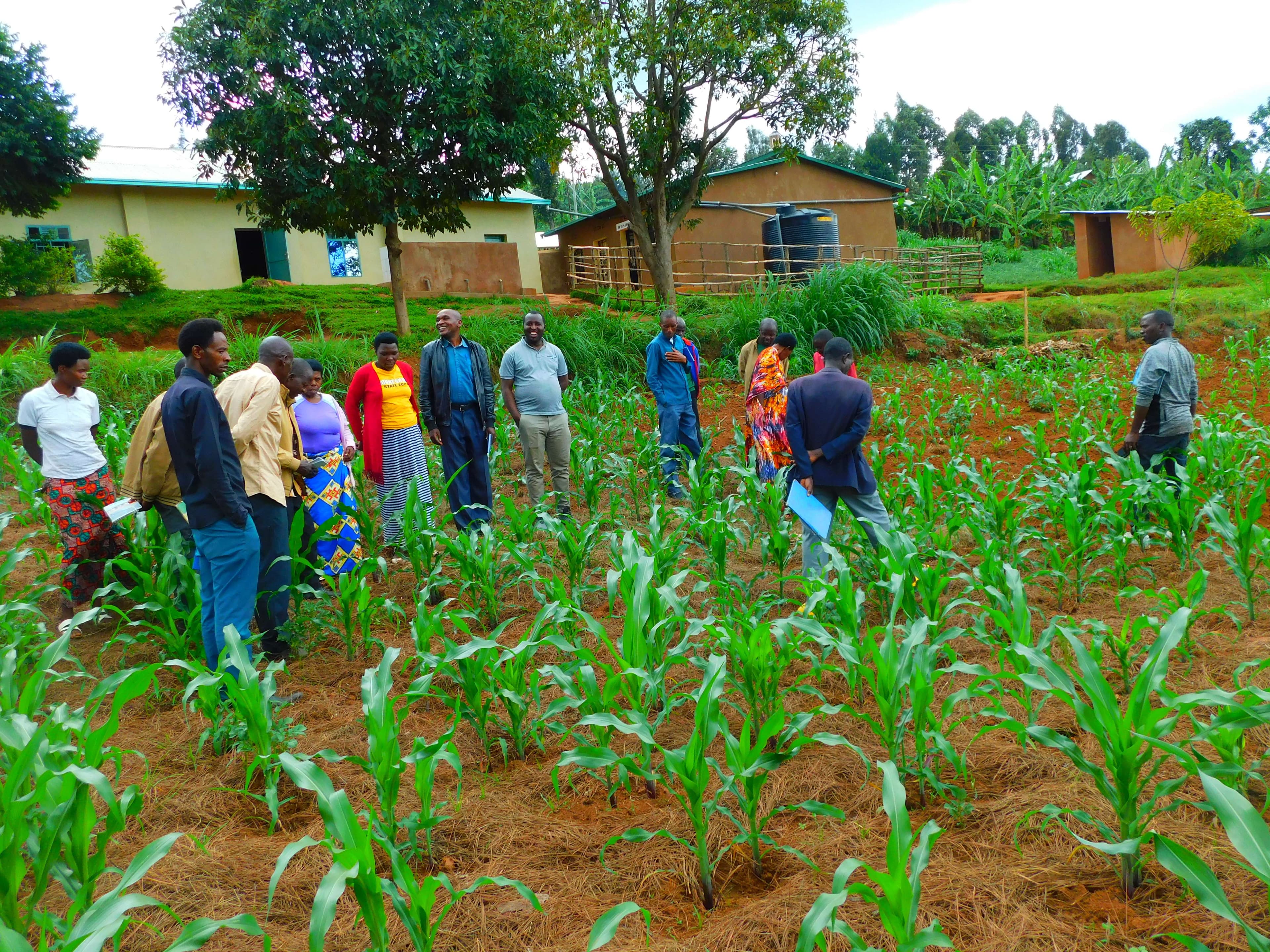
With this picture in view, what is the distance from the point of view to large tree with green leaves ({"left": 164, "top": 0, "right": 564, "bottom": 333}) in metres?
11.5

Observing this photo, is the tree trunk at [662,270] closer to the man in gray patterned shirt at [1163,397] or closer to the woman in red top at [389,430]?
the woman in red top at [389,430]

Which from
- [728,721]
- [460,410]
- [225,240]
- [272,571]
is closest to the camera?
[728,721]

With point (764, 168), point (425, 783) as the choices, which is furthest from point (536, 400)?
point (764, 168)

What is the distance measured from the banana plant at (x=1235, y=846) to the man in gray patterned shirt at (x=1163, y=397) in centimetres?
376

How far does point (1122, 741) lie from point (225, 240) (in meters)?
21.5

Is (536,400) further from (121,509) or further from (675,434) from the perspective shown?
(121,509)

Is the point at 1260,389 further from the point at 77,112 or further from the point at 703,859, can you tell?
the point at 77,112

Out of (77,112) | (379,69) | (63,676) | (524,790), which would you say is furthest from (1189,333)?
(77,112)

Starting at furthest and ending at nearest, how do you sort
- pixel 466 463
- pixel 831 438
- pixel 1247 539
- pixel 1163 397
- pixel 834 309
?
pixel 834 309
pixel 466 463
pixel 1163 397
pixel 831 438
pixel 1247 539

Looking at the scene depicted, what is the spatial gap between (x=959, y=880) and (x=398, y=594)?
3.77 meters

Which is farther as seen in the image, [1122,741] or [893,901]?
[1122,741]

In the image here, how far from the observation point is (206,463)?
11.7 ft

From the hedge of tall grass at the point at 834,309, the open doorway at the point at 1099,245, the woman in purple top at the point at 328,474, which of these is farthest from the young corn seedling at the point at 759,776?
the open doorway at the point at 1099,245

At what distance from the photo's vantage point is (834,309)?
44.8ft
